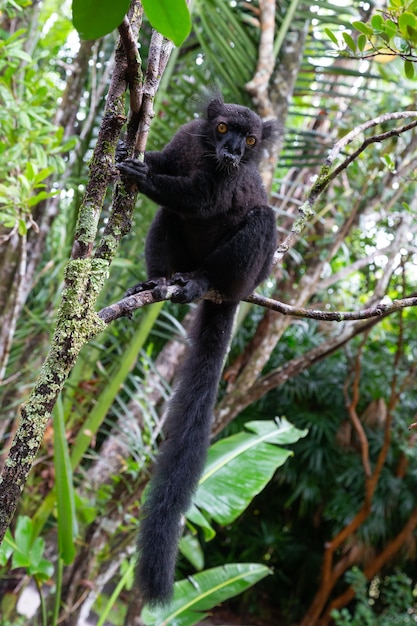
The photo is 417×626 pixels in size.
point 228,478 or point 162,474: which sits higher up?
point 162,474

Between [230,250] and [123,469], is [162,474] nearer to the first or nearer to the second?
[230,250]

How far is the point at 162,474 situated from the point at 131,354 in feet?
5.00

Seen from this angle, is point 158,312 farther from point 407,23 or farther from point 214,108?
point 407,23

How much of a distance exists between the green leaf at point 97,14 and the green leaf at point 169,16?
0.11 feet

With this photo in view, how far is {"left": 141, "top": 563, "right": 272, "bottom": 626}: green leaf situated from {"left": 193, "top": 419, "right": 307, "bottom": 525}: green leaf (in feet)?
1.39

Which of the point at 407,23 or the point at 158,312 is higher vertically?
the point at 407,23

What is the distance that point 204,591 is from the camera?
3.95 meters

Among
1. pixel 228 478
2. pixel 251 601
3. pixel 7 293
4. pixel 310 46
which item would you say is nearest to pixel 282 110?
pixel 310 46

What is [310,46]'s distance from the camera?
4.82 meters

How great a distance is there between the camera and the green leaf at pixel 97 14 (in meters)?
0.83

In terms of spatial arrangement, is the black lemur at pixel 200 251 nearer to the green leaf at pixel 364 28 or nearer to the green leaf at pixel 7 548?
the green leaf at pixel 364 28

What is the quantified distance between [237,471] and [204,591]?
2.44ft

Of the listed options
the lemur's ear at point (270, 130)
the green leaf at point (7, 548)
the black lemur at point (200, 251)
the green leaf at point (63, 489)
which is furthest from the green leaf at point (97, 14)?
the green leaf at point (7, 548)

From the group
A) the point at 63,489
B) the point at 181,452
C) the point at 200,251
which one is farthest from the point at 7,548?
the point at 200,251
